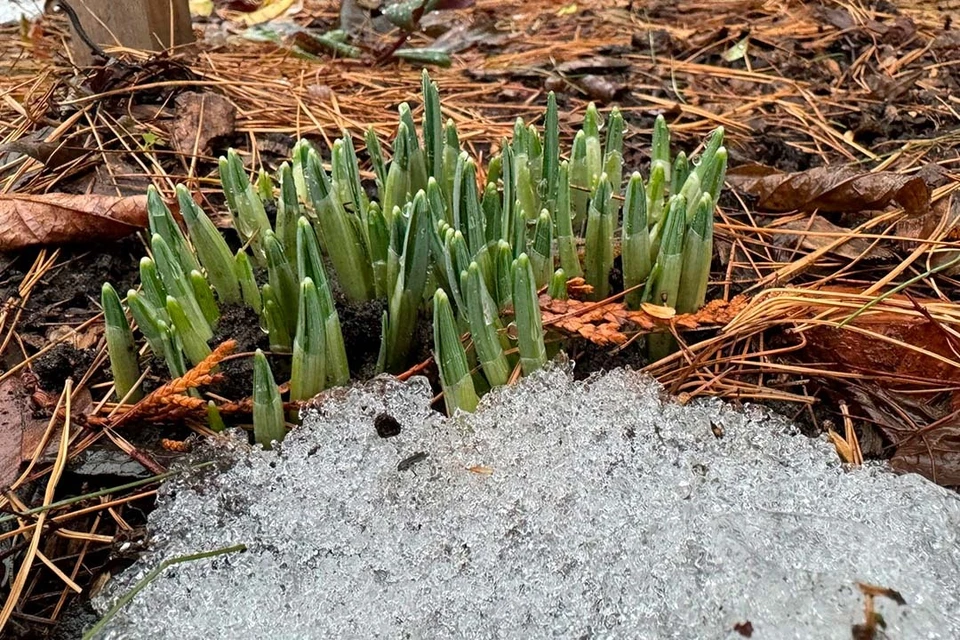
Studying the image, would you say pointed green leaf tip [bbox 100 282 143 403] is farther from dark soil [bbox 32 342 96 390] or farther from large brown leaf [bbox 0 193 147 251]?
large brown leaf [bbox 0 193 147 251]

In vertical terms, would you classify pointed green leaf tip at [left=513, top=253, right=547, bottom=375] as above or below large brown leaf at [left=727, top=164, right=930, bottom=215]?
above

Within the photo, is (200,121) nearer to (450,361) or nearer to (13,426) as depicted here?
(13,426)

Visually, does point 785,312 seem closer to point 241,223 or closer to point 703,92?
point 241,223

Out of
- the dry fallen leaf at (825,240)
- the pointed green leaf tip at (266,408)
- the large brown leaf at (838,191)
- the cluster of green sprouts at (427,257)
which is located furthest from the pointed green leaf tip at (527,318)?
the large brown leaf at (838,191)

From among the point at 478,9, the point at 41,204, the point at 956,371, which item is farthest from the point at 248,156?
the point at 478,9

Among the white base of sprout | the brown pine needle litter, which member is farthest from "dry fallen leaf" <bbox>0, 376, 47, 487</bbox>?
the white base of sprout
